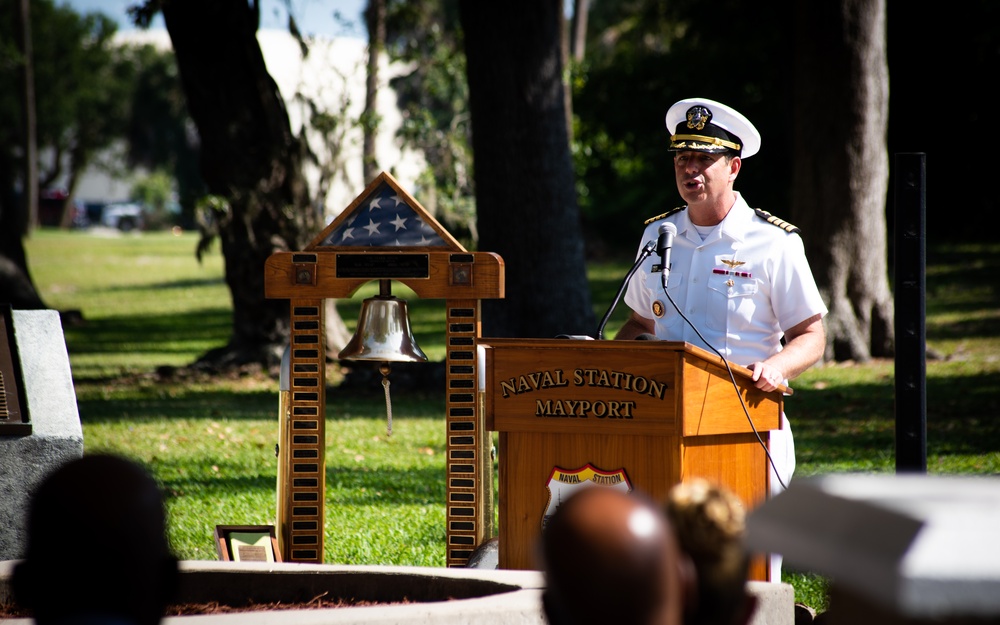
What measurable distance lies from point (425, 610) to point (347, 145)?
14862 millimetres

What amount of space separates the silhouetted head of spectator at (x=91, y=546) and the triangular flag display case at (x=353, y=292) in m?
3.19

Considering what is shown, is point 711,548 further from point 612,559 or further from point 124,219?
point 124,219

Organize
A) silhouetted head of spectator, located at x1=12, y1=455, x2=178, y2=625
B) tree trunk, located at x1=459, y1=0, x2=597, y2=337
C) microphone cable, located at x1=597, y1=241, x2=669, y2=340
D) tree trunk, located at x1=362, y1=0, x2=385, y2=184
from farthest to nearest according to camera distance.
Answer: tree trunk, located at x1=362, y1=0, x2=385, y2=184 < tree trunk, located at x1=459, y1=0, x2=597, y2=337 < microphone cable, located at x1=597, y1=241, x2=669, y2=340 < silhouetted head of spectator, located at x1=12, y1=455, x2=178, y2=625

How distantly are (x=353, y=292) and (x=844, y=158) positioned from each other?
473 inches

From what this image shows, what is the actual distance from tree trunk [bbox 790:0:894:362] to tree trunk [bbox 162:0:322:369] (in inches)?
260

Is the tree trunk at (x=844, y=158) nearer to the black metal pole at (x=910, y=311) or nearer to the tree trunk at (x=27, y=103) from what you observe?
the black metal pole at (x=910, y=311)

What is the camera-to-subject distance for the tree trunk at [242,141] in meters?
15.1

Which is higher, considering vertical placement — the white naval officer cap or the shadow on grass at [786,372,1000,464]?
the white naval officer cap

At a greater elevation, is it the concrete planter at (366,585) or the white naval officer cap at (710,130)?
the white naval officer cap at (710,130)

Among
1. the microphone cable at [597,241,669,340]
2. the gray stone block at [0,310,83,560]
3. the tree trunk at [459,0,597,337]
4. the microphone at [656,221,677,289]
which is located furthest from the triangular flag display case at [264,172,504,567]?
the tree trunk at [459,0,597,337]

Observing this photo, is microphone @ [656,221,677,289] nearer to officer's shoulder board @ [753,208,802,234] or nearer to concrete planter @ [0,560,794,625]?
officer's shoulder board @ [753,208,802,234]

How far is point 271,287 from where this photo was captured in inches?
212

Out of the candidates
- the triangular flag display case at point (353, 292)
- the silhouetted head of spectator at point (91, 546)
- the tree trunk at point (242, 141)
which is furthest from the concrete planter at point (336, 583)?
the tree trunk at point (242, 141)

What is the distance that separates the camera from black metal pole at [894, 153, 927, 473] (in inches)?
190
